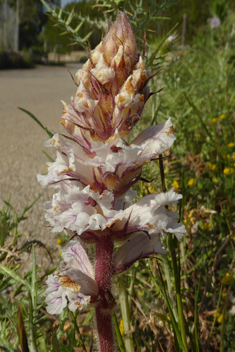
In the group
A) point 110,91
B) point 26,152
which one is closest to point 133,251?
point 110,91

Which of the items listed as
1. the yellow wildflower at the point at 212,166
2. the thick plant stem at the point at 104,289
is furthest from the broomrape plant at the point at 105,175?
the yellow wildflower at the point at 212,166

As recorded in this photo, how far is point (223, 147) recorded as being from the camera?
2232mm

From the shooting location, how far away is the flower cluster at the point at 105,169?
0.68m

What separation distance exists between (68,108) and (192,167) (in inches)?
67.9

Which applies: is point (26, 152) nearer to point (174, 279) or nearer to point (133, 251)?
point (174, 279)

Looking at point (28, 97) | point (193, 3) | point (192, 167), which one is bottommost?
point (192, 167)

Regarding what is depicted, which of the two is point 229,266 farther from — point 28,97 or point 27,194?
point 28,97

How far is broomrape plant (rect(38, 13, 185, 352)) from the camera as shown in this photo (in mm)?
681

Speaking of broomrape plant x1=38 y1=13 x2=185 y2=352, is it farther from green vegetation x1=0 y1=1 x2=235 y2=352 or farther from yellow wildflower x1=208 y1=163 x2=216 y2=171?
yellow wildflower x1=208 y1=163 x2=216 y2=171

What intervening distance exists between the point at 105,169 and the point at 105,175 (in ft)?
0.10

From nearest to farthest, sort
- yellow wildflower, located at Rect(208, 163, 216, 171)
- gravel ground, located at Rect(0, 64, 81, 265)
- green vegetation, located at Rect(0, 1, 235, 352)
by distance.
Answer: green vegetation, located at Rect(0, 1, 235, 352) < yellow wildflower, located at Rect(208, 163, 216, 171) < gravel ground, located at Rect(0, 64, 81, 265)

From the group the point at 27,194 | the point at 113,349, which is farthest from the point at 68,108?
the point at 27,194

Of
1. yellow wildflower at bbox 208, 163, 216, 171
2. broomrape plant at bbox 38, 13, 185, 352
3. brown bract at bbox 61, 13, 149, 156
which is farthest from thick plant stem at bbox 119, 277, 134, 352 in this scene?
yellow wildflower at bbox 208, 163, 216, 171

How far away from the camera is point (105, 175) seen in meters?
0.71
